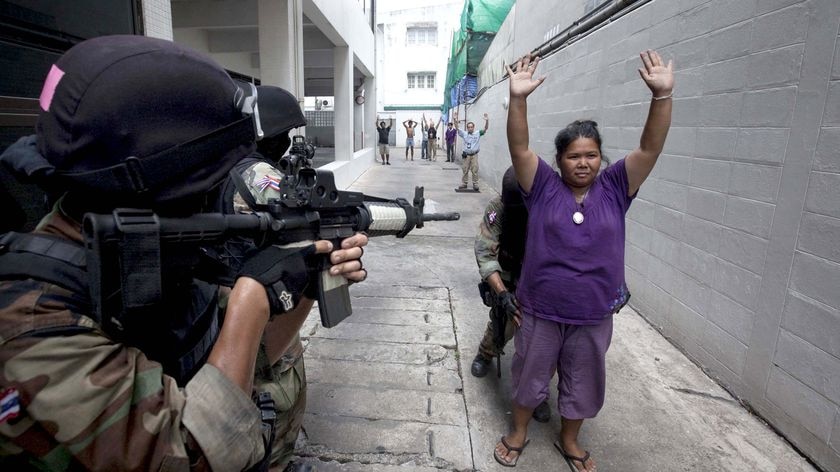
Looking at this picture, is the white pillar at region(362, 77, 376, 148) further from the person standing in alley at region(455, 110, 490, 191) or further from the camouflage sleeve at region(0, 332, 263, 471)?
the camouflage sleeve at region(0, 332, 263, 471)

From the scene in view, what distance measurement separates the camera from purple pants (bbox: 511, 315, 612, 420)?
2020 millimetres

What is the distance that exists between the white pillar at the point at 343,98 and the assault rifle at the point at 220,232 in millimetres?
9290

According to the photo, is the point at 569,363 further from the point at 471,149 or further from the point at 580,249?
the point at 471,149

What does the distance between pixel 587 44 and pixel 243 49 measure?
7.92 metres

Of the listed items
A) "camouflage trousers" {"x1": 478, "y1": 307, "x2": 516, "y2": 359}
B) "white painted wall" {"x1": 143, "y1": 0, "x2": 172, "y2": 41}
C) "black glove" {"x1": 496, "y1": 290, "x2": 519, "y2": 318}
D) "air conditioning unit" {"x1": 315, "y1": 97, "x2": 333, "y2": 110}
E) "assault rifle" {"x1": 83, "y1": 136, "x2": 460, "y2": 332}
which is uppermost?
"air conditioning unit" {"x1": 315, "y1": 97, "x2": 333, "y2": 110}

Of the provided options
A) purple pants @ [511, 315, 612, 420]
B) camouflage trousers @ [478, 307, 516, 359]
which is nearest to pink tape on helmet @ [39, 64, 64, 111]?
purple pants @ [511, 315, 612, 420]

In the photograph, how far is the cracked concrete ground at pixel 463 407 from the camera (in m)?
2.15

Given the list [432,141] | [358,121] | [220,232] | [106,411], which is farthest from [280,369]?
[432,141]

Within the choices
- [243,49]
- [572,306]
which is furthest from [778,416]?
[243,49]

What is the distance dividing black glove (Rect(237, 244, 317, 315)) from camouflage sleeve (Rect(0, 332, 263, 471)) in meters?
0.27

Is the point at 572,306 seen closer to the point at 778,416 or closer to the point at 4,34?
the point at 778,416

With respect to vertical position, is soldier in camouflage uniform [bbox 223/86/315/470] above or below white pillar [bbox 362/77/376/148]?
below

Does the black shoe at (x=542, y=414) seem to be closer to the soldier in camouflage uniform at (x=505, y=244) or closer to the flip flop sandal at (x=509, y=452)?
the soldier in camouflage uniform at (x=505, y=244)

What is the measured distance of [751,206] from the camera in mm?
2562
